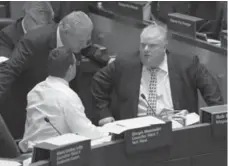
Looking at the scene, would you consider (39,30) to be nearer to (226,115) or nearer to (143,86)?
(143,86)

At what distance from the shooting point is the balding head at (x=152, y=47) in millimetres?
3861

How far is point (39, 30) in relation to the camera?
4184 millimetres

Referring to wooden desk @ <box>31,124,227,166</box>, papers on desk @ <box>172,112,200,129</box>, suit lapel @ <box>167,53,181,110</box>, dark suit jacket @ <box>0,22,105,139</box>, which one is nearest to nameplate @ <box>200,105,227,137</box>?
wooden desk @ <box>31,124,227,166</box>

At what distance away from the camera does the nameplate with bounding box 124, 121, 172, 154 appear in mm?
2793

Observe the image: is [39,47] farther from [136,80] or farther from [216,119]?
[216,119]

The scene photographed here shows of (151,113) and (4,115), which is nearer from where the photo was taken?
(151,113)

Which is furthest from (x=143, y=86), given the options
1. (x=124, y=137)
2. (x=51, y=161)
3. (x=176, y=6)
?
(x=176, y=6)

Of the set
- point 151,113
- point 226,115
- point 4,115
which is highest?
point 226,115

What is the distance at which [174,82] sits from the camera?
390 centimetres

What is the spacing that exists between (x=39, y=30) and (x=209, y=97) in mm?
1118

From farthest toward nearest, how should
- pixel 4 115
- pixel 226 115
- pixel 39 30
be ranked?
pixel 4 115, pixel 39 30, pixel 226 115

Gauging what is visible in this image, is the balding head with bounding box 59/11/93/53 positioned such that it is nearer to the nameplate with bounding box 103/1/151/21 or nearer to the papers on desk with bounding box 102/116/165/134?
the papers on desk with bounding box 102/116/165/134

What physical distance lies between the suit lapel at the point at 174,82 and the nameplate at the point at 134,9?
1503 mm

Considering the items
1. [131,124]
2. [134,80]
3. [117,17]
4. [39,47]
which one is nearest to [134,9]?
[117,17]
